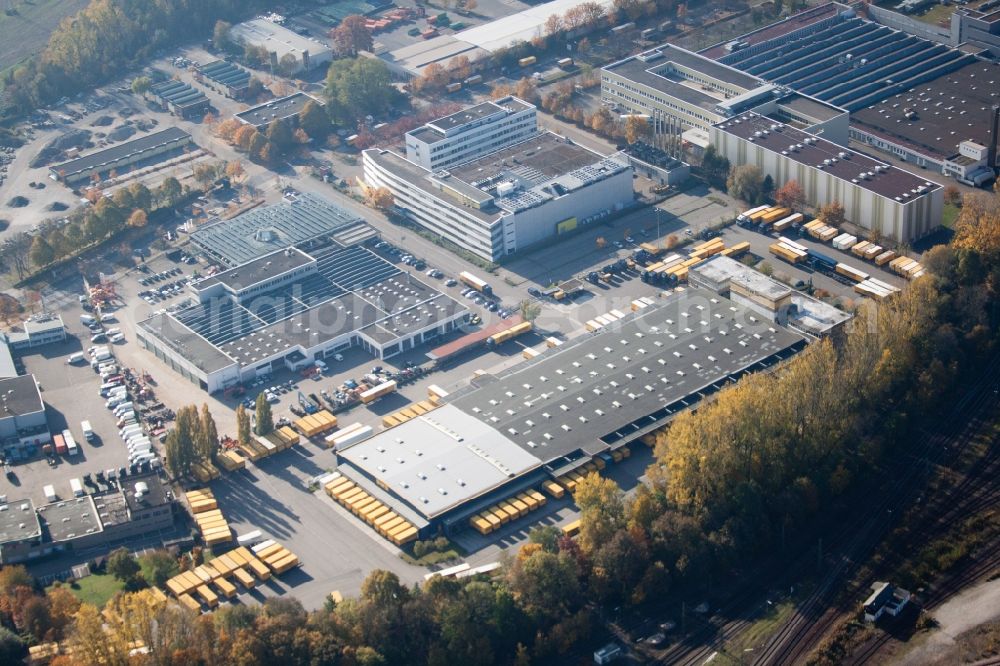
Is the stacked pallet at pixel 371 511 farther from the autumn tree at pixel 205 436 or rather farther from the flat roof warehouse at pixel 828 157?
the flat roof warehouse at pixel 828 157

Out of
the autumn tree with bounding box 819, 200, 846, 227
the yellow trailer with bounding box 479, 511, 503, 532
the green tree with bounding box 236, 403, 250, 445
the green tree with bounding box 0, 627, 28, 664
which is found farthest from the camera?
the autumn tree with bounding box 819, 200, 846, 227

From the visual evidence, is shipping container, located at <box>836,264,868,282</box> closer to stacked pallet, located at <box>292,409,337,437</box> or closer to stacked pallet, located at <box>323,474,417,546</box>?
stacked pallet, located at <box>292,409,337,437</box>

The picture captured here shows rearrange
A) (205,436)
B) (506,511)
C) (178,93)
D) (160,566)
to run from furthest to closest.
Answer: (178,93) → (205,436) → (506,511) → (160,566)

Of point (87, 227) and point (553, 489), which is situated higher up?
point (87, 227)

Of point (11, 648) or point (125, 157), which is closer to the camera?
point (11, 648)

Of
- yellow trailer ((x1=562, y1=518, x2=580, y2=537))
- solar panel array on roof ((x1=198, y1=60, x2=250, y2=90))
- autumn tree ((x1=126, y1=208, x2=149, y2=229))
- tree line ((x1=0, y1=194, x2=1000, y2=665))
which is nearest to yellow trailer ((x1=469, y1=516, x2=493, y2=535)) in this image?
tree line ((x1=0, y1=194, x2=1000, y2=665))

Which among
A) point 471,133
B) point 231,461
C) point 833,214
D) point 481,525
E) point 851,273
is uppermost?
point 471,133

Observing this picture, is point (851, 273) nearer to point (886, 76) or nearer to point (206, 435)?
point (886, 76)

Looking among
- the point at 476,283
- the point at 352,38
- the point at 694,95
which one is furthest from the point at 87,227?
the point at 694,95
